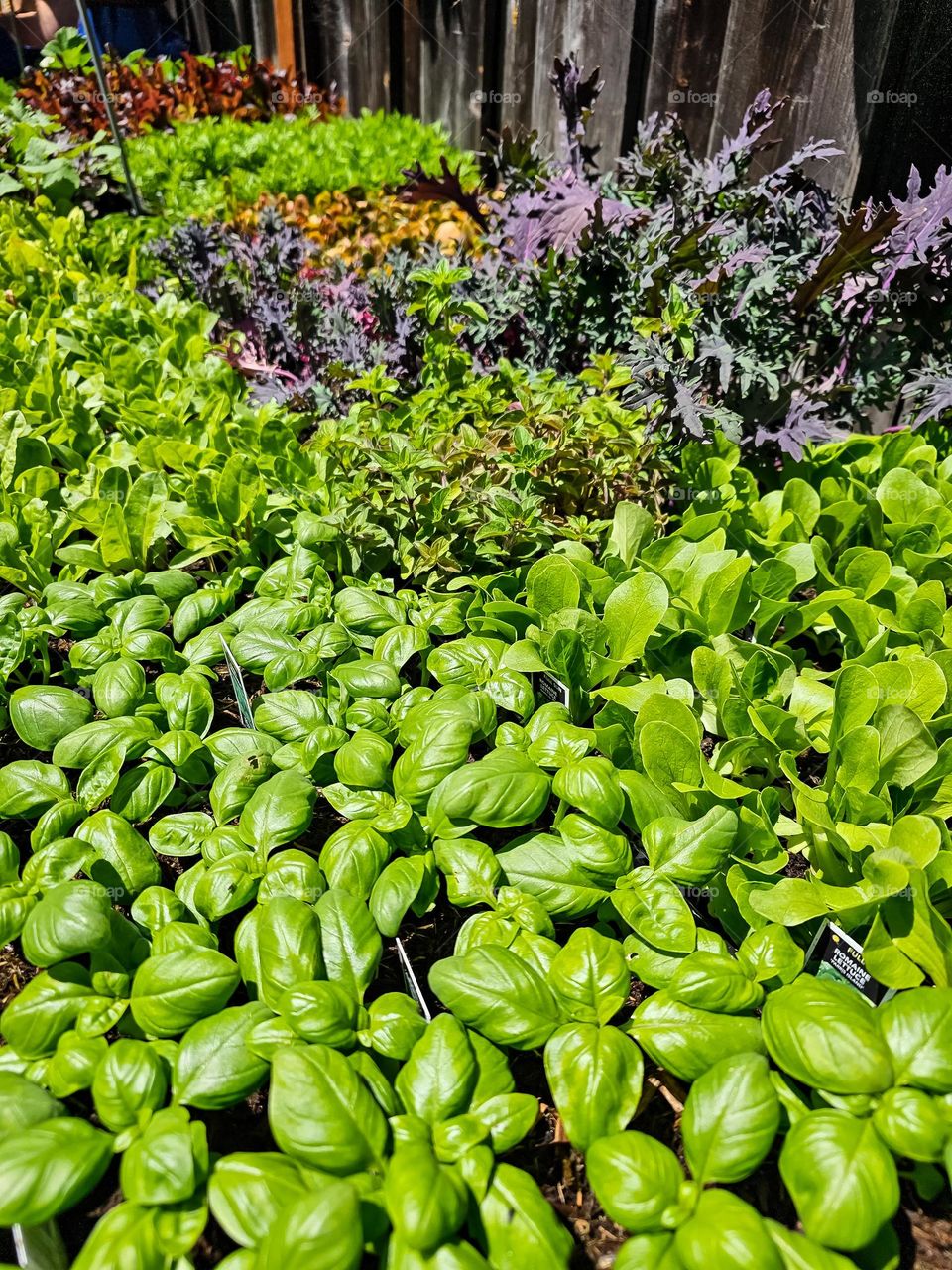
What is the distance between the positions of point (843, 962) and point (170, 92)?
726 centimetres

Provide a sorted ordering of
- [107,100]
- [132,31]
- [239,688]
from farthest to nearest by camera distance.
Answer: [132,31] < [107,100] < [239,688]

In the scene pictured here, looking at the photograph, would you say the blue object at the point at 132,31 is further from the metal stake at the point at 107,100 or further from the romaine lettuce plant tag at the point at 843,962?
the romaine lettuce plant tag at the point at 843,962

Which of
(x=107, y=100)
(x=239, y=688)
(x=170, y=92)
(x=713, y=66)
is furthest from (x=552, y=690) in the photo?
(x=170, y=92)

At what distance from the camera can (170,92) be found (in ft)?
21.1

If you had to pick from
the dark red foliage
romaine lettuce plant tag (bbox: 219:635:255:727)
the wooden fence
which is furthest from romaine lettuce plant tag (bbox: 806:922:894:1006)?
the dark red foliage

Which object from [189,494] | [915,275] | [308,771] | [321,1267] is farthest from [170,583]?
[915,275]

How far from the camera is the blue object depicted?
8633 millimetres

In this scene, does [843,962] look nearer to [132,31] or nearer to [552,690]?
[552,690]

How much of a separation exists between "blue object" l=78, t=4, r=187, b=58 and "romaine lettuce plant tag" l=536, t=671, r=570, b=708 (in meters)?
9.24

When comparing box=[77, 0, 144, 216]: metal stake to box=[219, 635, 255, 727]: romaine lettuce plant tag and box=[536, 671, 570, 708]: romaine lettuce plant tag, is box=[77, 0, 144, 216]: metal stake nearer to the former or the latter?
box=[219, 635, 255, 727]: romaine lettuce plant tag

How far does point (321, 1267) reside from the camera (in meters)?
0.83

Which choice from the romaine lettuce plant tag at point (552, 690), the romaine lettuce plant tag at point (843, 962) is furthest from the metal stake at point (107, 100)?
the romaine lettuce plant tag at point (843, 962)

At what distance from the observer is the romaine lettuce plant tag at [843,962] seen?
1231 millimetres

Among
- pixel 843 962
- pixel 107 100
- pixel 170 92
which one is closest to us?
pixel 843 962
